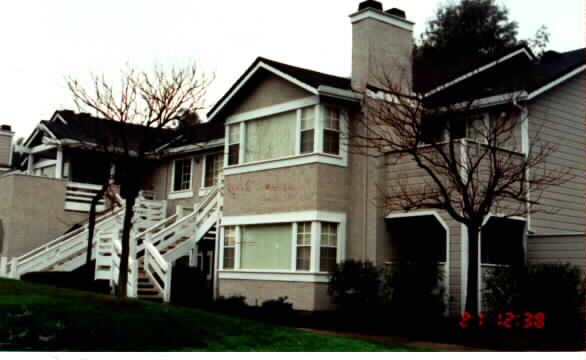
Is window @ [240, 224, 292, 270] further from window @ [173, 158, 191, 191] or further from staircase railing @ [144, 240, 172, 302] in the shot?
window @ [173, 158, 191, 191]

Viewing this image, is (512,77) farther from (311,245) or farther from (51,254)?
(51,254)

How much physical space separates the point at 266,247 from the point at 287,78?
4.73 m

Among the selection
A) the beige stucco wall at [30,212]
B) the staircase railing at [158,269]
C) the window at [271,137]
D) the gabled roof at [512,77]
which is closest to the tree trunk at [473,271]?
the gabled roof at [512,77]

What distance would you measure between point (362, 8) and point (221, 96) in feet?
16.0

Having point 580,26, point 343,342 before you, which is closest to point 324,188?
point 343,342

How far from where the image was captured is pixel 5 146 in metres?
39.1

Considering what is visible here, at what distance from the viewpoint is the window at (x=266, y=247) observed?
67.5 feet

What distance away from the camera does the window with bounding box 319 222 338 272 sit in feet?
64.7

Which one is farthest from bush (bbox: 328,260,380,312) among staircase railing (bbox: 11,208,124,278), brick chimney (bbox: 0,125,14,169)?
brick chimney (bbox: 0,125,14,169)

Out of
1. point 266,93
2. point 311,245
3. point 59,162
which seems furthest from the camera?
point 59,162

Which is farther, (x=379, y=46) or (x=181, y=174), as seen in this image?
(x=181, y=174)

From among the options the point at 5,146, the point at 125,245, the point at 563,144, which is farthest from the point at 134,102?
the point at 5,146

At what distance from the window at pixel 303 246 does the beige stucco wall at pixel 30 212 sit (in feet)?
39.2

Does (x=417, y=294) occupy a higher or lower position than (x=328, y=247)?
lower
